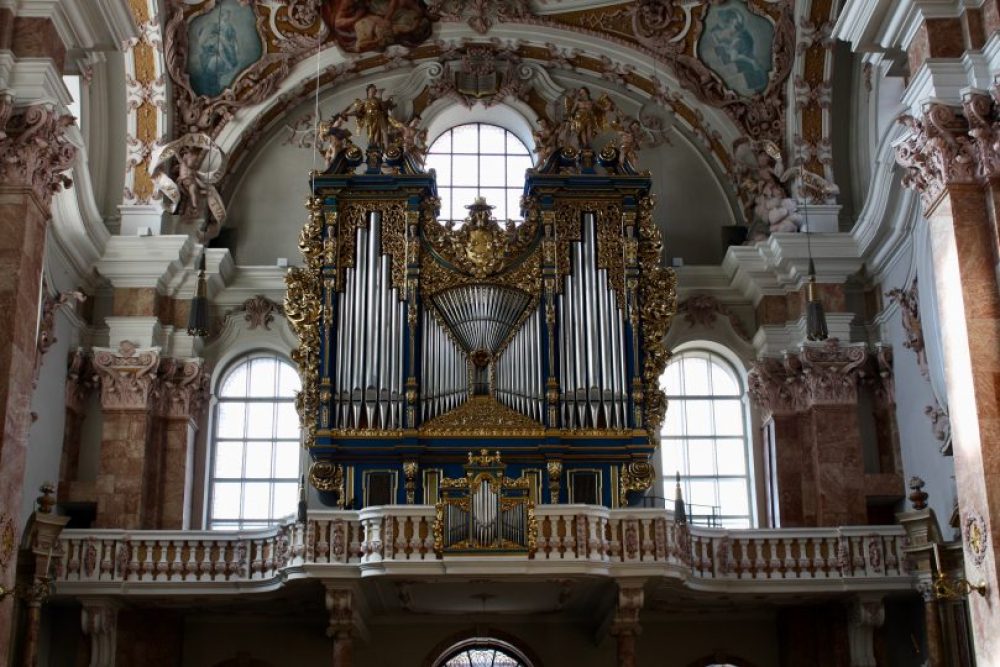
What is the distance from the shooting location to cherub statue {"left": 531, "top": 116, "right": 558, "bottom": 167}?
21.1 metres

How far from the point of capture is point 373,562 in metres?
17.0

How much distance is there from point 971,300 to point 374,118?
33.9ft

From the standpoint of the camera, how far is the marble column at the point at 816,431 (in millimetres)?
20203

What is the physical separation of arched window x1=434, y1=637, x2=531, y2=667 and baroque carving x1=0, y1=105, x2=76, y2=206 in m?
9.92

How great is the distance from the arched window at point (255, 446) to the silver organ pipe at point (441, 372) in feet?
10.5

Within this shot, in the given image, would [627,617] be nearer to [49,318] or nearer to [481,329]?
[481,329]

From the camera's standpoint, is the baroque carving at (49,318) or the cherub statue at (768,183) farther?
the cherub statue at (768,183)

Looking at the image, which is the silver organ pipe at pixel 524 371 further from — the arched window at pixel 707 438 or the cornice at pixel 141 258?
the cornice at pixel 141 258

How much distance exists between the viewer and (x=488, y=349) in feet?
64.6

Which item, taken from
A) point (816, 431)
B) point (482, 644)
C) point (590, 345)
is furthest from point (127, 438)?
point (816, 431)

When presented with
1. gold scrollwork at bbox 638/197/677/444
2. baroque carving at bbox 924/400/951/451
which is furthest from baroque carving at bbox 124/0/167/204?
baroque carving at bbox 924/400/951/451

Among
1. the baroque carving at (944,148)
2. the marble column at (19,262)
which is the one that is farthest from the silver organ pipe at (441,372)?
the baroque carving at (944,148)

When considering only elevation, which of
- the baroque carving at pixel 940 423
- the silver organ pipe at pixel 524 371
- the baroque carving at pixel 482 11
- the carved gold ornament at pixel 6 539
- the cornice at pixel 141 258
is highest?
the baroque carving at pixel 482 11

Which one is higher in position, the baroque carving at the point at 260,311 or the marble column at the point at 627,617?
the baroque carving at the point at 260,311
